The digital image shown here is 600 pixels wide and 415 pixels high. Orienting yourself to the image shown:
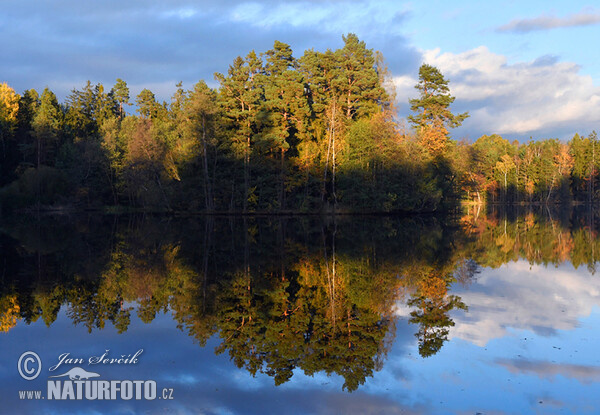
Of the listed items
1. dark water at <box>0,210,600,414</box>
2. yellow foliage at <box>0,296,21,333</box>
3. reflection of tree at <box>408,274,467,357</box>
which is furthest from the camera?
yellow foliage at <box>0,296,21,333</box>

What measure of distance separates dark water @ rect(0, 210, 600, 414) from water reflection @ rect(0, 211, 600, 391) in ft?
0.19

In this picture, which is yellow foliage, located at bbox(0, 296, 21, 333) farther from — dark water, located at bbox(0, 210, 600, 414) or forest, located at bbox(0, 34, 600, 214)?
forest, located at bbox(0, 34, 600, 214)

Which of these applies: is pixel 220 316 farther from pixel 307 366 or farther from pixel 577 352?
pixel 577 352

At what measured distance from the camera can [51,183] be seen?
187 feet

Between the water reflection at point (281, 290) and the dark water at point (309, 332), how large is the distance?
6 centimetres

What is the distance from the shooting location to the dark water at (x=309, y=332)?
21.3 feet

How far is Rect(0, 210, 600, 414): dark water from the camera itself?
6.50 meters

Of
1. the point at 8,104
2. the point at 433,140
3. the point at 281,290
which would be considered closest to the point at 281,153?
the point at 433,140

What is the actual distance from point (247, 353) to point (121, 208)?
179ft

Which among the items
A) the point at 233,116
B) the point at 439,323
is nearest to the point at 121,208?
the point at 233,116

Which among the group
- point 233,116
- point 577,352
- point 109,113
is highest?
point 109,113

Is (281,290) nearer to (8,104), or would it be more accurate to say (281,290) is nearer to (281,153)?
(281,153)

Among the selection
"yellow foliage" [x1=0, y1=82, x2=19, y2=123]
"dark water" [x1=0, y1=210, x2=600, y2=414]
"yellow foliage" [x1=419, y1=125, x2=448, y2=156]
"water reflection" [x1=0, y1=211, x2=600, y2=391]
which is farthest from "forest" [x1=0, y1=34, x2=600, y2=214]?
"dark water" [x1=0, y1=210, x2=600, y2=414]

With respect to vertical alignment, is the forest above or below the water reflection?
above
